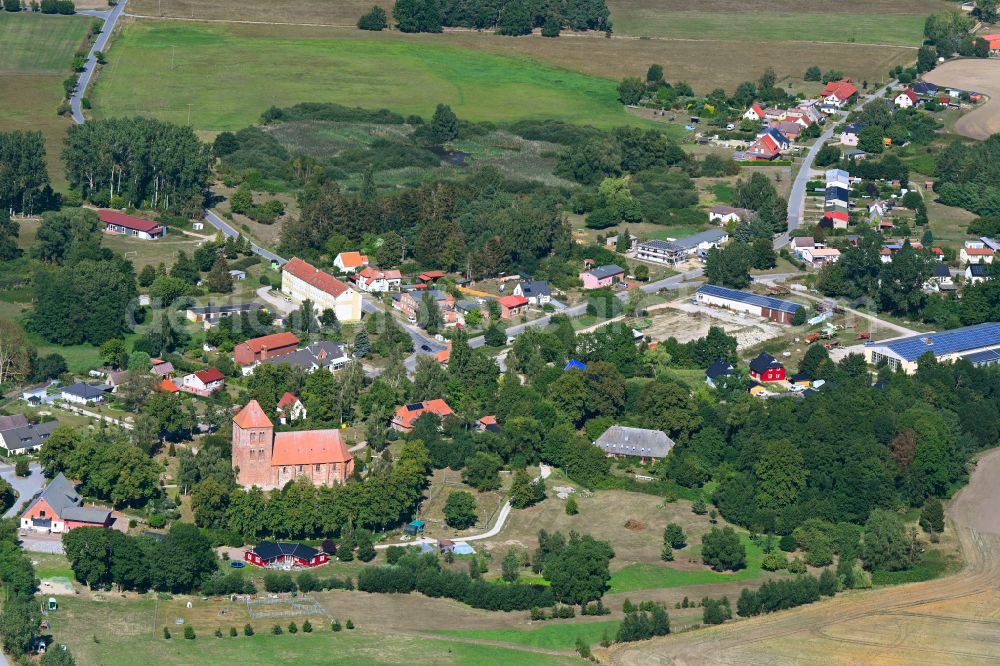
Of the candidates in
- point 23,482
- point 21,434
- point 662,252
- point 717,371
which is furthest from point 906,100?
point 23,482

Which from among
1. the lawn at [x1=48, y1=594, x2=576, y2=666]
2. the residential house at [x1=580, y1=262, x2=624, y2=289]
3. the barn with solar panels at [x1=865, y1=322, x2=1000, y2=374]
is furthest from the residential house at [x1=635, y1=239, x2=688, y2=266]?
the lawn at [x1=48, y1=594, x2=576, y2=666]

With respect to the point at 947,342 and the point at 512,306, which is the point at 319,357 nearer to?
the point at 512,306

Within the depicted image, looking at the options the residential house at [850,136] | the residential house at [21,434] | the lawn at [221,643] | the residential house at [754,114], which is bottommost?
the lawn at [221,643]

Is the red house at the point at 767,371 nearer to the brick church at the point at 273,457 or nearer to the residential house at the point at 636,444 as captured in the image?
the residential house at the point at 636,444

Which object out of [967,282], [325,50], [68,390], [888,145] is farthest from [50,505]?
[325,50]

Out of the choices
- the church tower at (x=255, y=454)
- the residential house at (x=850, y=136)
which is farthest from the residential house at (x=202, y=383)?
the residential house at (x=850, y=136)

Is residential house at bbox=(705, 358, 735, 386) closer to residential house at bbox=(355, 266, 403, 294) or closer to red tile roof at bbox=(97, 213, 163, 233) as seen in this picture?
residential house at bbox=(355, 266, 403, 294)
